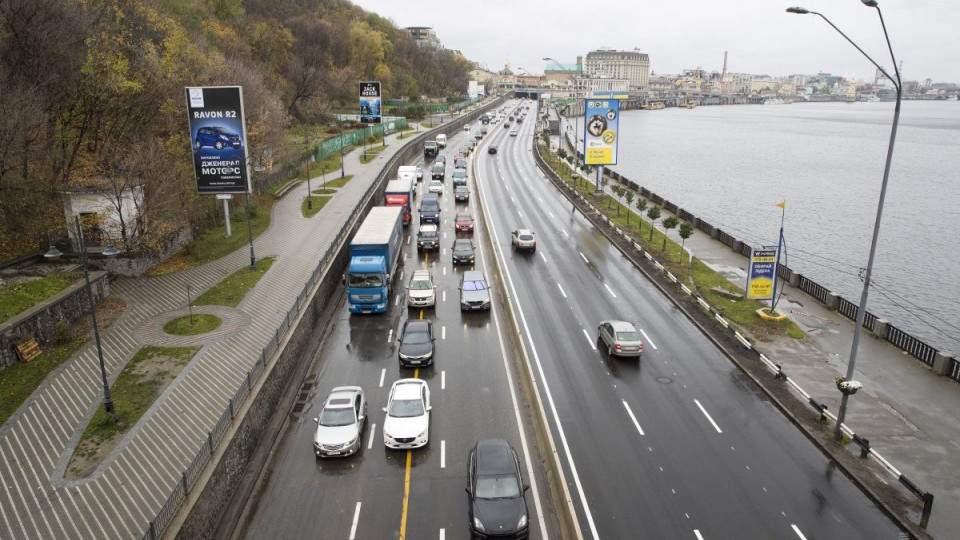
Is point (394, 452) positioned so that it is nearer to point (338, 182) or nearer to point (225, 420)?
point (225, 420)

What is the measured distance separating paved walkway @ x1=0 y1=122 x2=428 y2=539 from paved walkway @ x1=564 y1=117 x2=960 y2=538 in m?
21.5

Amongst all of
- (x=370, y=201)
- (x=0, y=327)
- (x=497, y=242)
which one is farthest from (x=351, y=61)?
Answer: (x=0, y=327)

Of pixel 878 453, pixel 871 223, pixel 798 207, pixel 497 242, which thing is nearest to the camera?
pixel 878 453

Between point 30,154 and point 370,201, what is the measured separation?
85.2 ft

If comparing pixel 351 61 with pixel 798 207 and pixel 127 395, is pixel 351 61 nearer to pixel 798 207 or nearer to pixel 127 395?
pixel 798 207

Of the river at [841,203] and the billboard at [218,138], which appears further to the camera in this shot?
the river at [841,203]

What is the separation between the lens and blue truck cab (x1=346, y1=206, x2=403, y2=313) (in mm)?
31156

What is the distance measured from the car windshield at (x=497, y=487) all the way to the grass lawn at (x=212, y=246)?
84.7 feet

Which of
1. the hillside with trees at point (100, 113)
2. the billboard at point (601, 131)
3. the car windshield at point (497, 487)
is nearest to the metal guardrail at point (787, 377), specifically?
the billboard at point (601, 131)

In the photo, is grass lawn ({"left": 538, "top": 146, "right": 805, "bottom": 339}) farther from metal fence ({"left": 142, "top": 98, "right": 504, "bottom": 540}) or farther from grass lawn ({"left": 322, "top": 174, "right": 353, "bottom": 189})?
grass lawn ({"left": 322, "top": 174, "right": 353, "bottom": 189})

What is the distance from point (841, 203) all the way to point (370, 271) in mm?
77074

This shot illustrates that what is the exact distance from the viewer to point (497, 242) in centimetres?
4588

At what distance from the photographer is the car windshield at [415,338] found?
85.9ft

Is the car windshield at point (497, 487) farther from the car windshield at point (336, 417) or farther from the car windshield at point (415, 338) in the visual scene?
the car windshield at point (415, 338)
